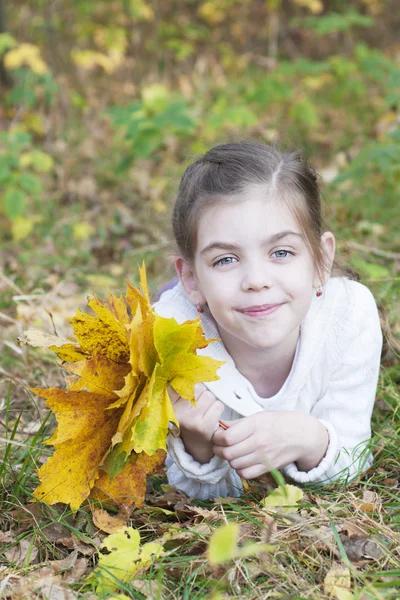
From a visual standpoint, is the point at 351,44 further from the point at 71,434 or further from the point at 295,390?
the point at 71,434

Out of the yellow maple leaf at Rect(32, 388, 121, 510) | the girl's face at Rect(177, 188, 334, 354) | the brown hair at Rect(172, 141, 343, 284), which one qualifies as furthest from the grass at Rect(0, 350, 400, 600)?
the brown hair at Rect(172, 141, 343, 284)

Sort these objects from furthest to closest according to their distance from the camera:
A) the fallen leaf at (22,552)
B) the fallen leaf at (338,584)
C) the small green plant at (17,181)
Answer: the small green plant at (17,181)
the fallen leaf at (22,552)
the fallen leaf at (338,584)

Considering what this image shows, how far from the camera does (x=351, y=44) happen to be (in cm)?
723

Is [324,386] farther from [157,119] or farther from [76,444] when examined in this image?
[157,119]

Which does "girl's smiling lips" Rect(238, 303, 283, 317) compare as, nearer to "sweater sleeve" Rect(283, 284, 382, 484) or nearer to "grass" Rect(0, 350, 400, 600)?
"sweater sleeve" Rect(283, 284, 382, 484)

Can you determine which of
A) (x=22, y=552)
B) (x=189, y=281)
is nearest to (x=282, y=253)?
(x=189, y=281)

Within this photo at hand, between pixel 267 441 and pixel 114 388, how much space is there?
0.44 m

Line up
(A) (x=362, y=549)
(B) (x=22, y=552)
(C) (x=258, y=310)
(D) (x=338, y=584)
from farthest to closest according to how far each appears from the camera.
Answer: (C) (x=258, y=310) < (B) (x=22, y=552) < (A) (x=362, y=549) < (D) (x=338, y=584)

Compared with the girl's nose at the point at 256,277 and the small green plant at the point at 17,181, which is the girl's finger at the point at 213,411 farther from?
the small green plant at the point at 17,181

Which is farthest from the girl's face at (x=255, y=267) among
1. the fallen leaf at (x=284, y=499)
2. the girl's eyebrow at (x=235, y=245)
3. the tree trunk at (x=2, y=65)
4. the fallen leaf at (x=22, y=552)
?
the tree trunk at (x=2, y=65)

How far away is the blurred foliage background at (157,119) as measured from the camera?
3867mm

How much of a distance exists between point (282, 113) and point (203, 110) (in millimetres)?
734

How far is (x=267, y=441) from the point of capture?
1.76 m

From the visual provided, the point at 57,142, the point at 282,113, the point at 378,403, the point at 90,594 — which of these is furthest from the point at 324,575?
the point at 282,113
